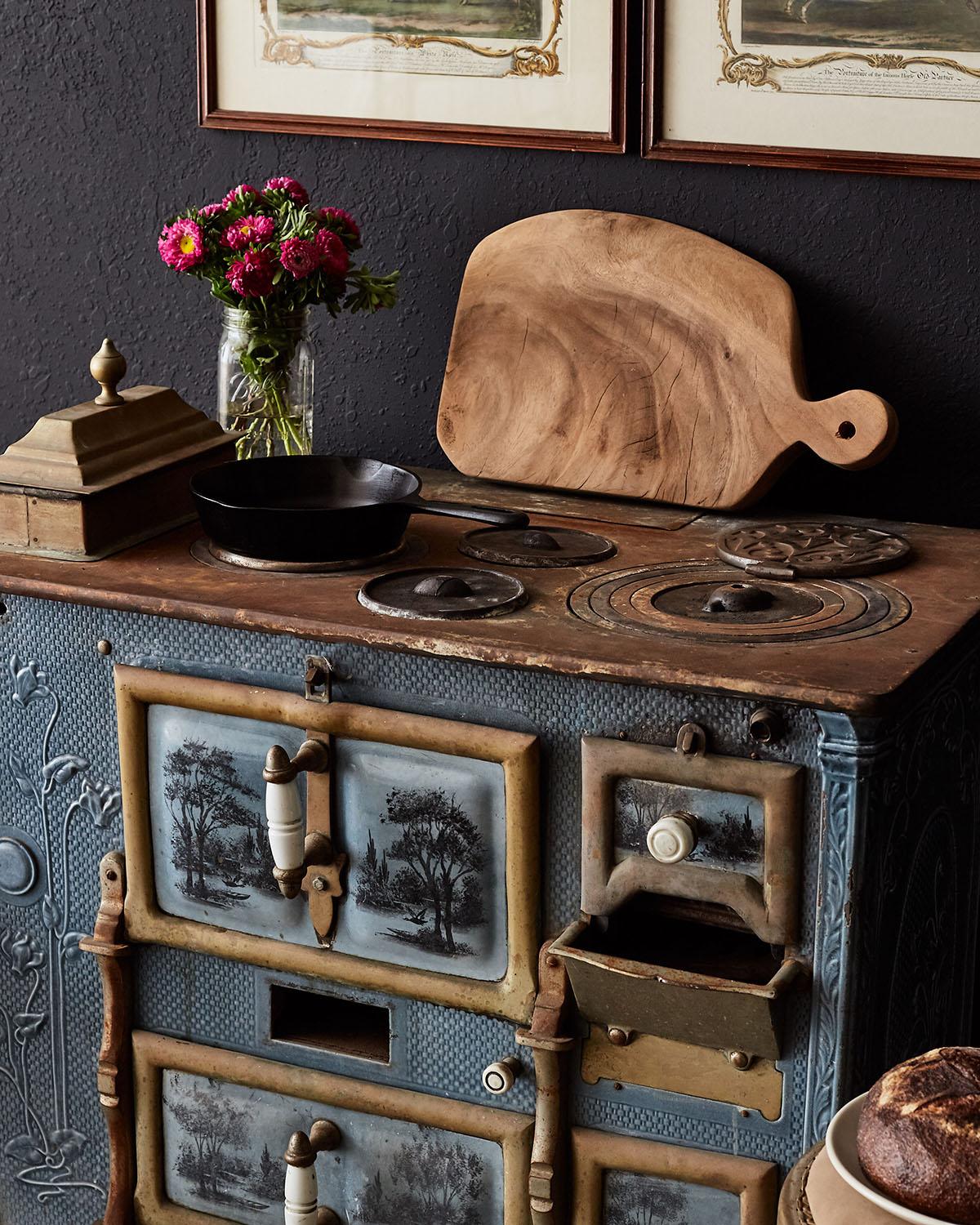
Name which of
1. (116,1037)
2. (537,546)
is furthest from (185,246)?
(116,1037)

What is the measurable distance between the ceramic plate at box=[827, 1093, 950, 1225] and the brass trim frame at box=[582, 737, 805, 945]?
1.34 feet

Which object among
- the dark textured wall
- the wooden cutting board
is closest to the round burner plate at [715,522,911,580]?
the wooden cutting board

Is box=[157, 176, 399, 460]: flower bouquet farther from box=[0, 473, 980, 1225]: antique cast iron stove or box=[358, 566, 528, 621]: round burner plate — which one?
box=[358, 566, 528, 621]: round burner plate

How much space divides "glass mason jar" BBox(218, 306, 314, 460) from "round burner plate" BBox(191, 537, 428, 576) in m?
0.29

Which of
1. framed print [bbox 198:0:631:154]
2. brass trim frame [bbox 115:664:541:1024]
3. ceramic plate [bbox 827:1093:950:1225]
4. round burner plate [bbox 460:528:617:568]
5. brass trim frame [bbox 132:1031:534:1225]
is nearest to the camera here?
ceramic plate [bbox 827:1093:950:1225]

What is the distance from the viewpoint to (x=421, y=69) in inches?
103

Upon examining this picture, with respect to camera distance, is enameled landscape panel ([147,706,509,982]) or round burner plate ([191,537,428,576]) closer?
enameled landscape panel ([147,706,509,982])

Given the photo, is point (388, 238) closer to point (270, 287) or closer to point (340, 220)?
point (340, 220)

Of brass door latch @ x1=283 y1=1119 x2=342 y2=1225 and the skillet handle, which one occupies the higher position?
the skillet handle

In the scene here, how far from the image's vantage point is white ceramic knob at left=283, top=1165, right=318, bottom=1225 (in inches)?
85.0

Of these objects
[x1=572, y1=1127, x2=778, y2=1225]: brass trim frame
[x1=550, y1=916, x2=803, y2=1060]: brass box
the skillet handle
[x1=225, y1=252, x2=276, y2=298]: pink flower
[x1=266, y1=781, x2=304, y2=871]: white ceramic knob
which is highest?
[x1=225, y1=252, x2=276, y2=298]: pink flower

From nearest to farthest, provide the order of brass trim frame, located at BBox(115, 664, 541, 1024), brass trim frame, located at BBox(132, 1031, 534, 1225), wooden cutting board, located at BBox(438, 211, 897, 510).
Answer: brass trim frame, located at BBox(115, 664, 541, 1024) → brass trim frame, located at BBox(132, 1031, 534, 1225) → wooden cutting board, located at BBox(438, 211, 897, 510)

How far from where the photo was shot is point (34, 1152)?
2457 mm

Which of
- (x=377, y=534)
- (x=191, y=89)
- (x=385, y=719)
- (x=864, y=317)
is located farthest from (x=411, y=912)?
(x=191, y=89)
